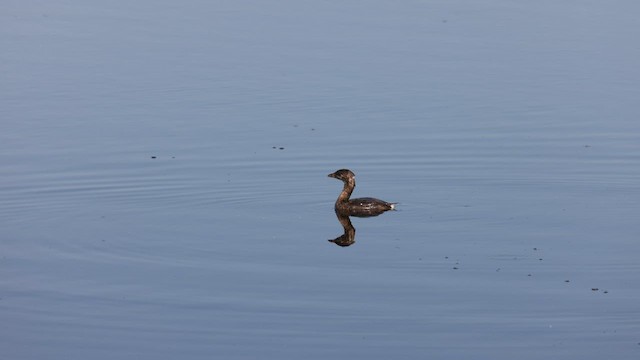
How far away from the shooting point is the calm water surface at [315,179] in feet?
45.6

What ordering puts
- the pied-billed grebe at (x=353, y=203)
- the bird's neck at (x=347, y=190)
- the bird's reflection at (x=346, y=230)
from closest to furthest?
the bird's reflection at (x=346, y=230)
the pied-billed grebe at (x=353, y=203)
the bird's neck at (x=347, y=190)

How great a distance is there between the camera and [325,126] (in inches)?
865

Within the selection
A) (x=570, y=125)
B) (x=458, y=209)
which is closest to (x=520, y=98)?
(x=570, y=125)

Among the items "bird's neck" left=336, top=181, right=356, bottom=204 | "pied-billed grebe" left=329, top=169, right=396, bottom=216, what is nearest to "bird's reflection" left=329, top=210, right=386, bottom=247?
"pied-billed grebe" left=329, top=169, right=396, bottom=216

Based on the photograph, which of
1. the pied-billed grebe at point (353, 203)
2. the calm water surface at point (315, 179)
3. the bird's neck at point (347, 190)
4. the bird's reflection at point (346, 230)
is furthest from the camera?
the bird's neck at point (347, 190)

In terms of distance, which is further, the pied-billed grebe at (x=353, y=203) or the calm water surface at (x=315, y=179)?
the pied-billed grebe at (x=353, y=203)

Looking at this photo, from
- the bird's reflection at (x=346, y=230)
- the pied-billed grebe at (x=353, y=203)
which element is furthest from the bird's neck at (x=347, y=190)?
the bird's reflection at (x=346, y=230)

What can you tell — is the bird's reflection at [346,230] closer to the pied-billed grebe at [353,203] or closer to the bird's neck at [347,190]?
the pied-billed grebe at [353,203]

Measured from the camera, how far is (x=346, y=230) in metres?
18.0

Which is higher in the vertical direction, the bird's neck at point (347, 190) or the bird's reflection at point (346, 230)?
the bird's neck at point (347, 190)

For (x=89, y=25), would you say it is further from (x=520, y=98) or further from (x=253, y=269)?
(x=253, y=269)

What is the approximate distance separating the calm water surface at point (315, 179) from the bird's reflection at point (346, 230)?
186 millimetres

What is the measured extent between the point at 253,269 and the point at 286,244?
114 cm

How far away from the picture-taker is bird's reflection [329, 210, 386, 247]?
1727 centimetres
